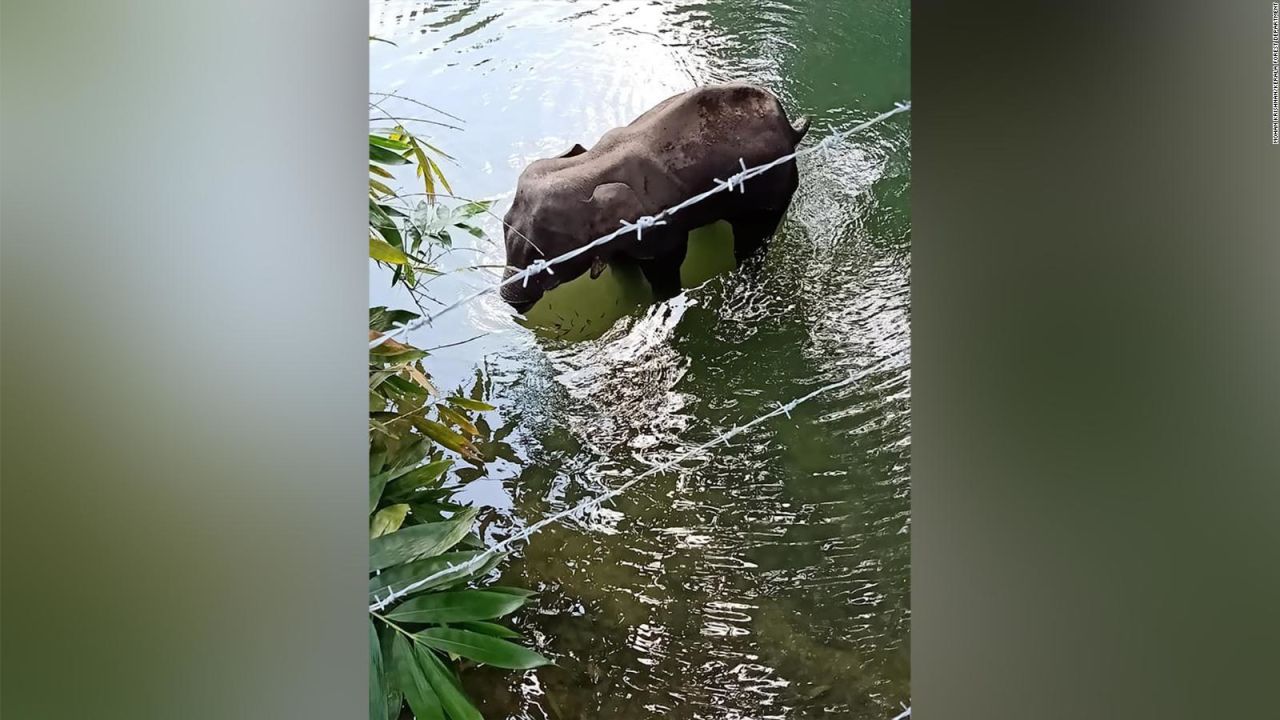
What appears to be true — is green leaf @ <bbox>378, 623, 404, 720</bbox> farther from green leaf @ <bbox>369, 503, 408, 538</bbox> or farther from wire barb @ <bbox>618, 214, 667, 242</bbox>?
wire barb @ <bbox>618, 214, 667, 242</bbox>

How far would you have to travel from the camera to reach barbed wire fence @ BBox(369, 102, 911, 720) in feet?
4.64

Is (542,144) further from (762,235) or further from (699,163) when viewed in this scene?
(762,235)

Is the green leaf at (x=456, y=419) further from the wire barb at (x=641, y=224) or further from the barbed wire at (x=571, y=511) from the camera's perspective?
the wire barb at (x=641, y=224)

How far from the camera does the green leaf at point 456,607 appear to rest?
4.62 feet

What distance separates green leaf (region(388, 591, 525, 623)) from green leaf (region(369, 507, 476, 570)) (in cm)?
8
